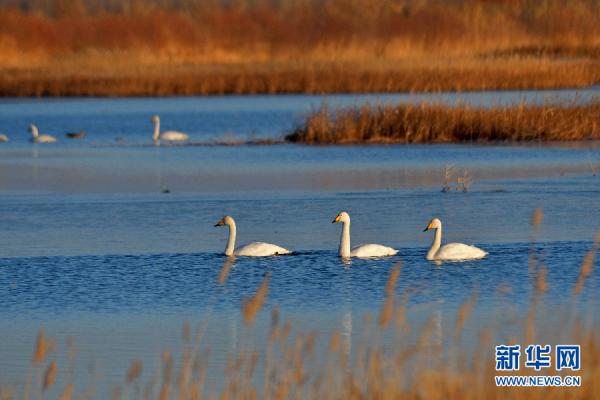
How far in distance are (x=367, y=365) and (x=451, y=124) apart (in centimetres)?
1474

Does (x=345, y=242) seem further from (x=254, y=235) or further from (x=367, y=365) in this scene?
(x=367, y=365)

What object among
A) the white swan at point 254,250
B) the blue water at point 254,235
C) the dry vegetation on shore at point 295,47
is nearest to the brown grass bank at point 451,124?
the blue water at point 254,235

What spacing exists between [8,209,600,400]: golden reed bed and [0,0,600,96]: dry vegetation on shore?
20.9 metres

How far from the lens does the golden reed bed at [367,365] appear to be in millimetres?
5613

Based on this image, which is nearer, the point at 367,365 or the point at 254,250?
the point at 367,365

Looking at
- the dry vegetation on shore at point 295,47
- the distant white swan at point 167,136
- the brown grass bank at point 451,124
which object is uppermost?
the dry vegetation on shore at point 295,47

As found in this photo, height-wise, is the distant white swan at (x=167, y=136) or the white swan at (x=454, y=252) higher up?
the distant white swan at (x=167, y=136)

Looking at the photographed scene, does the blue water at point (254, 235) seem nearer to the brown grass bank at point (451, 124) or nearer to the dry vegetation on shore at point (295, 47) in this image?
the brown grass bank at point (451, 124)

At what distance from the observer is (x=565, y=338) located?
7.33 m

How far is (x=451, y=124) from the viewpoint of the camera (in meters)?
21.5

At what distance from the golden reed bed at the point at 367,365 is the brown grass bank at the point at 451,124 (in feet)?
39.7

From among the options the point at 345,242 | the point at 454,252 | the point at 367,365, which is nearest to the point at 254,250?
the point at 345,242

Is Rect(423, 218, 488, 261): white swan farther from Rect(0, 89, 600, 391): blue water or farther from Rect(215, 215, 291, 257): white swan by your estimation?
Rect(215, 215, 291, 257): white swan

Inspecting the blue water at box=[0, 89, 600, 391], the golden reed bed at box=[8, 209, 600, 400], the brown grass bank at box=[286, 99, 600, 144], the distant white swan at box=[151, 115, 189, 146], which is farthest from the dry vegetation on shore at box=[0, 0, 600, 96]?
the golden reed bed at box=[8, 209, 600, 400]
